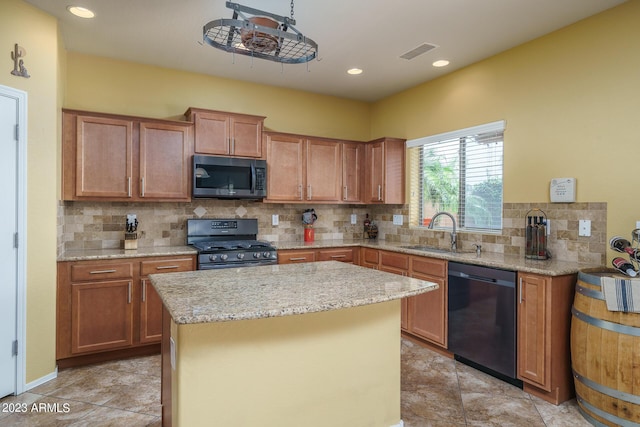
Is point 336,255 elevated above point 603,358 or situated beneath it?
elevated above

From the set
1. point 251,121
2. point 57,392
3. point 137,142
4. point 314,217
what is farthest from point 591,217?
point 57,392

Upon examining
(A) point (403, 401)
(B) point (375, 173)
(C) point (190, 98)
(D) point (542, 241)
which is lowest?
(A) point (403, 401)

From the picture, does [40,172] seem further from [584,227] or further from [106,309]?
[584,227]

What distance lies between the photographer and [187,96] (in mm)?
3982

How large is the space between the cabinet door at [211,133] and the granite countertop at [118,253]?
3.32 ft

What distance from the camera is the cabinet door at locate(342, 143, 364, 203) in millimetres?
4594

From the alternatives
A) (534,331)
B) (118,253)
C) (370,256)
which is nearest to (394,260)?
(370,256)

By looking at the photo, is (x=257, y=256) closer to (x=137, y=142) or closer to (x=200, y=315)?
(x=137, y=142)

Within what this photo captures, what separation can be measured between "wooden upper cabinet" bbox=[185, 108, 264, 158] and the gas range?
0.80 metres

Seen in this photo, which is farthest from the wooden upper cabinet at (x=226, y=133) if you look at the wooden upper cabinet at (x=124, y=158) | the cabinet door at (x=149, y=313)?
the cabinet door at (x=149, y=313)

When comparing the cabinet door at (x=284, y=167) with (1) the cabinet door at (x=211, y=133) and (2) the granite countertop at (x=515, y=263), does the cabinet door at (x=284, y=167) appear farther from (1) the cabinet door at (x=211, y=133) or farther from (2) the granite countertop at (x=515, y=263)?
(2) the granite countertop at (x=515, y=263)

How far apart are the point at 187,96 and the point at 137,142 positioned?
2.75 ft

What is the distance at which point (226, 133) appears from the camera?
3.81 metres

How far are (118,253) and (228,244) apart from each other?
99 cm
